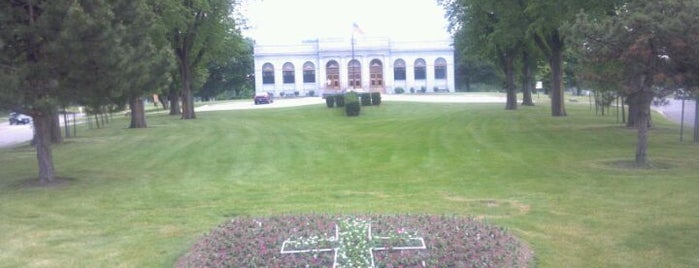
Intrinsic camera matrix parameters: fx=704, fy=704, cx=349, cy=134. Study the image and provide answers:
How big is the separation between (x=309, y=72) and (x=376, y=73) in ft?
30.9

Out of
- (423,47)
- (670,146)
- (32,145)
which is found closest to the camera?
(670,146)

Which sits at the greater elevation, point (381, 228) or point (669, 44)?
point (669, 44)

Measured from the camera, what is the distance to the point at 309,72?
325 ft

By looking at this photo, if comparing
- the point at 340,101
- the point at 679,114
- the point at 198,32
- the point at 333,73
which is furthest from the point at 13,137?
the point at 333,73

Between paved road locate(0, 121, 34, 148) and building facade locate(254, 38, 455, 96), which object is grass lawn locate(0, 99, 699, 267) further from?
building facade locate(254, 38, 455, 96)

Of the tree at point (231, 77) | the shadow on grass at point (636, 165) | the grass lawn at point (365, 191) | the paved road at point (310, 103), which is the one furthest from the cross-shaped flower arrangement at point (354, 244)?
the tree at point (231, 77)

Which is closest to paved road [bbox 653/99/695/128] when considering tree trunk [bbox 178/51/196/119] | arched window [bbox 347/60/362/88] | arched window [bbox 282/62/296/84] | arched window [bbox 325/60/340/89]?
tree trunk [bbox 178/51/196/119]

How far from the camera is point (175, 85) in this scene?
1941 inches

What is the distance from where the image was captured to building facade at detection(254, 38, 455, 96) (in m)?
97.9

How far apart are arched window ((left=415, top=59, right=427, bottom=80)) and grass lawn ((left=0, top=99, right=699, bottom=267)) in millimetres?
75391

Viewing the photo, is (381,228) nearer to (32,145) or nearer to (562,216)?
(562,216)

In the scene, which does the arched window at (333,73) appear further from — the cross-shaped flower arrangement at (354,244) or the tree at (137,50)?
the cross-shaped flower arrangement at (354,244)

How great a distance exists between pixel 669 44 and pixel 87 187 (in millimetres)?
11313

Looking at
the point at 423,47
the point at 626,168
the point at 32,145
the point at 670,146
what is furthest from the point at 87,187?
the point at 423,47
